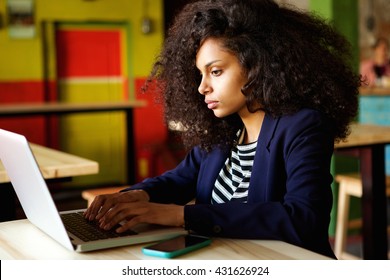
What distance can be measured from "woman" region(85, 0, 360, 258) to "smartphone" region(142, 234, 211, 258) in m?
0.07

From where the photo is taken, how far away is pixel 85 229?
1.24 m

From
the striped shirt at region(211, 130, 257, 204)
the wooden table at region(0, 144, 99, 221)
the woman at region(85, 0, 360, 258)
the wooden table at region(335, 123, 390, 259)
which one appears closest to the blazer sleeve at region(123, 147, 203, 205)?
the woman at region(85, 0, 360, 258)

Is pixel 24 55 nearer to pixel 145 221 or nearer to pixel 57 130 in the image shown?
pixel 57 130

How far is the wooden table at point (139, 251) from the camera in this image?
3.56 ft

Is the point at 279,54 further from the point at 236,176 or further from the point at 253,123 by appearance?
the point at 236,176

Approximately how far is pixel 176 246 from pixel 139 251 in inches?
2.8

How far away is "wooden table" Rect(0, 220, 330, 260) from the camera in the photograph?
3.56 feet

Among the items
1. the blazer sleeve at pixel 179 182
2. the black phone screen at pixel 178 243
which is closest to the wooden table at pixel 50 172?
the blazer sleeve at pixel 179 182

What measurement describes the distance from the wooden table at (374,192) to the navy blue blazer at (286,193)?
133 centimetres

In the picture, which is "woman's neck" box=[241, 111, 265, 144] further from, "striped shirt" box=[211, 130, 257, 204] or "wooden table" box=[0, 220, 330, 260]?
"wooden table" box=[0, 220, 330, 260]

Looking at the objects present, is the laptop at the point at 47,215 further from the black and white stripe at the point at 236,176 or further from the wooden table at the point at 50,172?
the wooden table at the point at 50,172

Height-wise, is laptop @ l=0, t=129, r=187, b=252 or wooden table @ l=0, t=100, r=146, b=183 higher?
wooden table @ l=0, t=100, r=146, b=183
